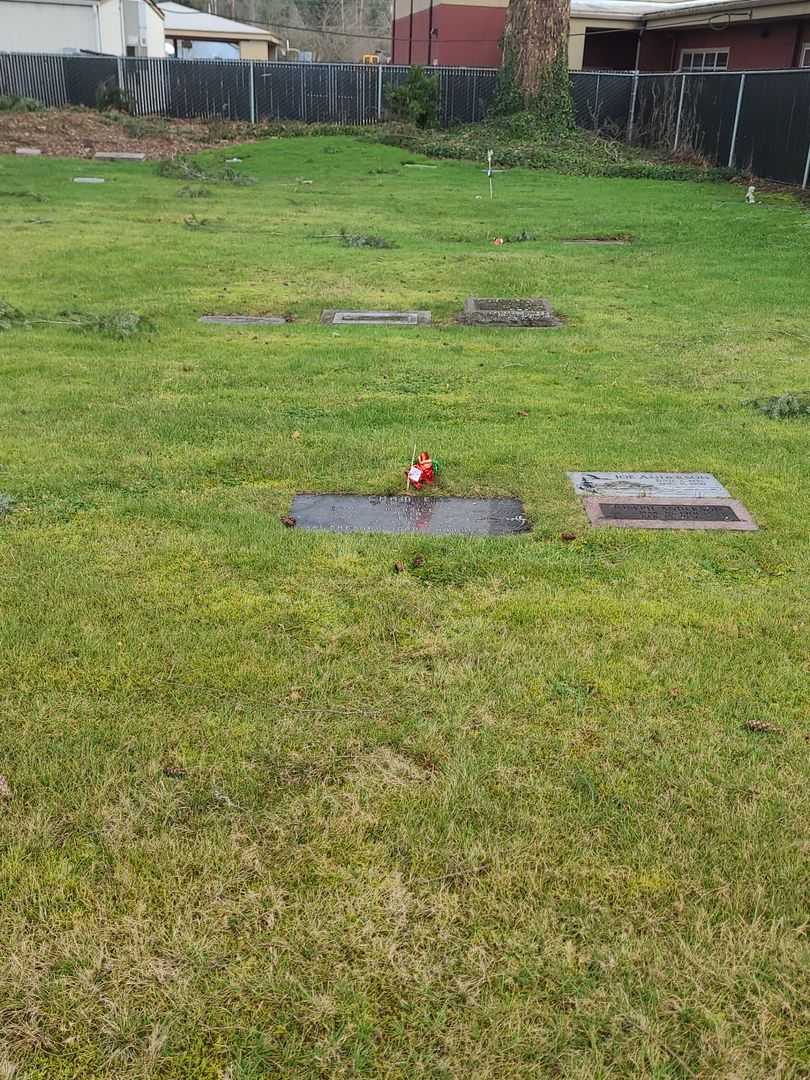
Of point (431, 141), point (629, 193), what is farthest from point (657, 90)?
point (629, 193)

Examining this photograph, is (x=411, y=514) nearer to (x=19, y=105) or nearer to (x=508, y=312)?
(x=508, y=312)

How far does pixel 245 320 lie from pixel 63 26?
30.0 metres

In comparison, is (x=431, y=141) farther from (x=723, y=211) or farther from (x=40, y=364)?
(x=40, y=364)

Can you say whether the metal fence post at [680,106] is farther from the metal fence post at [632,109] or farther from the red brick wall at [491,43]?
the red brick wall at [491,43]

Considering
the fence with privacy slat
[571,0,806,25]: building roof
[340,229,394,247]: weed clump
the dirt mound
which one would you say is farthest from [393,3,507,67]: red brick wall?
[340,229,394,247]: weed clump

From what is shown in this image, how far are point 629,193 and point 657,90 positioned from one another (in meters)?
7.66

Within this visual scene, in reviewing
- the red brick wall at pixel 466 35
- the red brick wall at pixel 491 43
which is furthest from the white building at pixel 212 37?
the red brick wall at pixel 466 35

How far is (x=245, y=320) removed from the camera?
27.8 feet

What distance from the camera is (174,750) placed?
293 centimetres

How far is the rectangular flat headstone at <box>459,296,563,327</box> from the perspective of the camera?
860 cm

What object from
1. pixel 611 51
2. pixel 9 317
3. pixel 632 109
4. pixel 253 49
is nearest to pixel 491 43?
pixel 611 51

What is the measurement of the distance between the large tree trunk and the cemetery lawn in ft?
64.4

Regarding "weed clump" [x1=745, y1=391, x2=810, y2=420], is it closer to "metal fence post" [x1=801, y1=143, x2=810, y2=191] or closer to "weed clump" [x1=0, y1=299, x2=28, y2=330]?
"weed clump" [x1=0, y1=299, x2=28, y2=330]

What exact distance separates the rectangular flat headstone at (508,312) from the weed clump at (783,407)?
2706 mm
